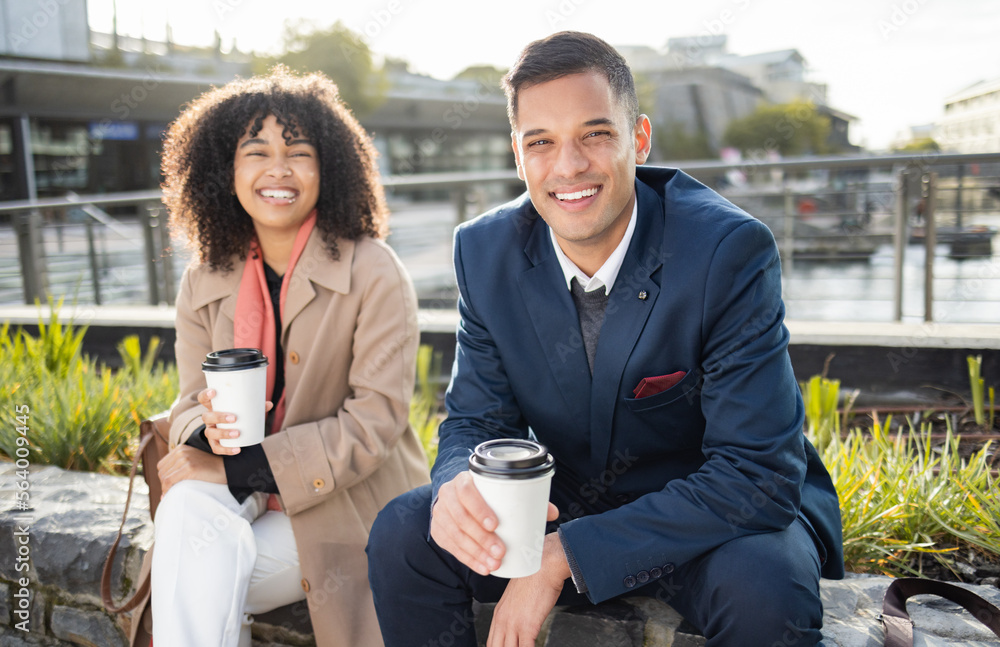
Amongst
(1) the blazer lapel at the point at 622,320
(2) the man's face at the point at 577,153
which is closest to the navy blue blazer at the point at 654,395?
(1) the blazer lapel at the point at 622,320

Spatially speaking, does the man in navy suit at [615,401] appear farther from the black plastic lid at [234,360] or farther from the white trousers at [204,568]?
the black plastic lid at [234,360]

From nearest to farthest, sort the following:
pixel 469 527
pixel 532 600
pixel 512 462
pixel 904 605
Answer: pixel 512 462
pixel 469 527
pixel 532 600
pixel 904 605

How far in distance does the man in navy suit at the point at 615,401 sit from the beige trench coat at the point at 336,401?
323 millimetres

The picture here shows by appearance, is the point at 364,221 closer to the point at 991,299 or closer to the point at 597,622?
the point at 597,622

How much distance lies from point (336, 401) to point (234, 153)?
3.05 ft

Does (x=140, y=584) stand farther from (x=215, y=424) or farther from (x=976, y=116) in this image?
(x=976, y=116)

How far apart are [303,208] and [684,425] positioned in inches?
54.6

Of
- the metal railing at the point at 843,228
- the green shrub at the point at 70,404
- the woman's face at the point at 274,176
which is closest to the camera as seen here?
the woman's face at the point at 274,176

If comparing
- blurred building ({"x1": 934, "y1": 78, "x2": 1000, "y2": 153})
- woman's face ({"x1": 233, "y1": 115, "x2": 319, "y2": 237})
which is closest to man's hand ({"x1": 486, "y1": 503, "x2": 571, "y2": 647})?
woman's face ({"x1": 233, "y1": 115, "x2": 319, "y2": 237})

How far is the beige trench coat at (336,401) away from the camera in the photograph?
6.72ft

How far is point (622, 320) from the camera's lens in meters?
1.73

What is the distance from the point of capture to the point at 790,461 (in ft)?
5.03

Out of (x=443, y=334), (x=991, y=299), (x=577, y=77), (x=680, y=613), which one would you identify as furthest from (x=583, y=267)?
(x=991, y=299)

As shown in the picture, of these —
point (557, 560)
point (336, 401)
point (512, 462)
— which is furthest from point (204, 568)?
point (512, 462)
